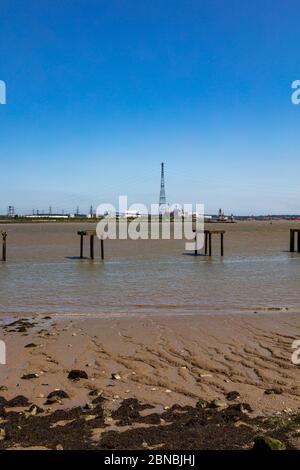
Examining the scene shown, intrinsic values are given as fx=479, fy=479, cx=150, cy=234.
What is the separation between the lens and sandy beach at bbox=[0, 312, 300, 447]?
7.05 meters

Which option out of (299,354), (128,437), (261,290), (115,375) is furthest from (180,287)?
(128,437)

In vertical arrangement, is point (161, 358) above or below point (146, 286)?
above

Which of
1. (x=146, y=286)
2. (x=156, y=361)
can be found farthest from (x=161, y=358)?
(x=146, y=286)

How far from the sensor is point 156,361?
895 centimetres

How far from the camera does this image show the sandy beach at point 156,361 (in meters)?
7.05

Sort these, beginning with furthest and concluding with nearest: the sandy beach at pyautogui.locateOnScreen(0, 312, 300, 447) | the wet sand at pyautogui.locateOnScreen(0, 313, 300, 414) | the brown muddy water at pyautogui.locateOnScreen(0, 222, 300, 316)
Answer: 1. the brown muddy water at pyautogui.locateOnScreen(0, 222, 300, 316)
2. the wet sand at pyautogui.locateOnScreen(0, 313, 300, 414)
3. the sandy beach at pyautogui.locateOnScreen(0, 312, 300, 447)

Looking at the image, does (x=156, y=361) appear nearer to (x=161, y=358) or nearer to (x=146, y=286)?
(x=161, y=358)

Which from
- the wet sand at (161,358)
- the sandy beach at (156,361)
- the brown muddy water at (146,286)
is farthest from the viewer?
the brown muddy water at (146,286)

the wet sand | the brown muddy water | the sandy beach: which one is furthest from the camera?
the brown muddy water

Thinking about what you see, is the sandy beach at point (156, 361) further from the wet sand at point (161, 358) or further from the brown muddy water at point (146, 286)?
the brown muddy water at point (146, 286)

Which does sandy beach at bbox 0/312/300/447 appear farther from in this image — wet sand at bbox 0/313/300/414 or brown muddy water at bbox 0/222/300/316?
brown muddy water at bbox 0/222/300/316

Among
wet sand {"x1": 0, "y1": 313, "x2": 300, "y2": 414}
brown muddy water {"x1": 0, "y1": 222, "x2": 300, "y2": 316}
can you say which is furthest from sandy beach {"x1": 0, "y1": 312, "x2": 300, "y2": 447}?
brown muddy water {"x1": 0, "y1": 222, "x2": 300, "y2": 316}

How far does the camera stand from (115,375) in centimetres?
802

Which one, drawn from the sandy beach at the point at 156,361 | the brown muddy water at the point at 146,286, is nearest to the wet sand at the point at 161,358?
the sandy beach at the point at 156,361
